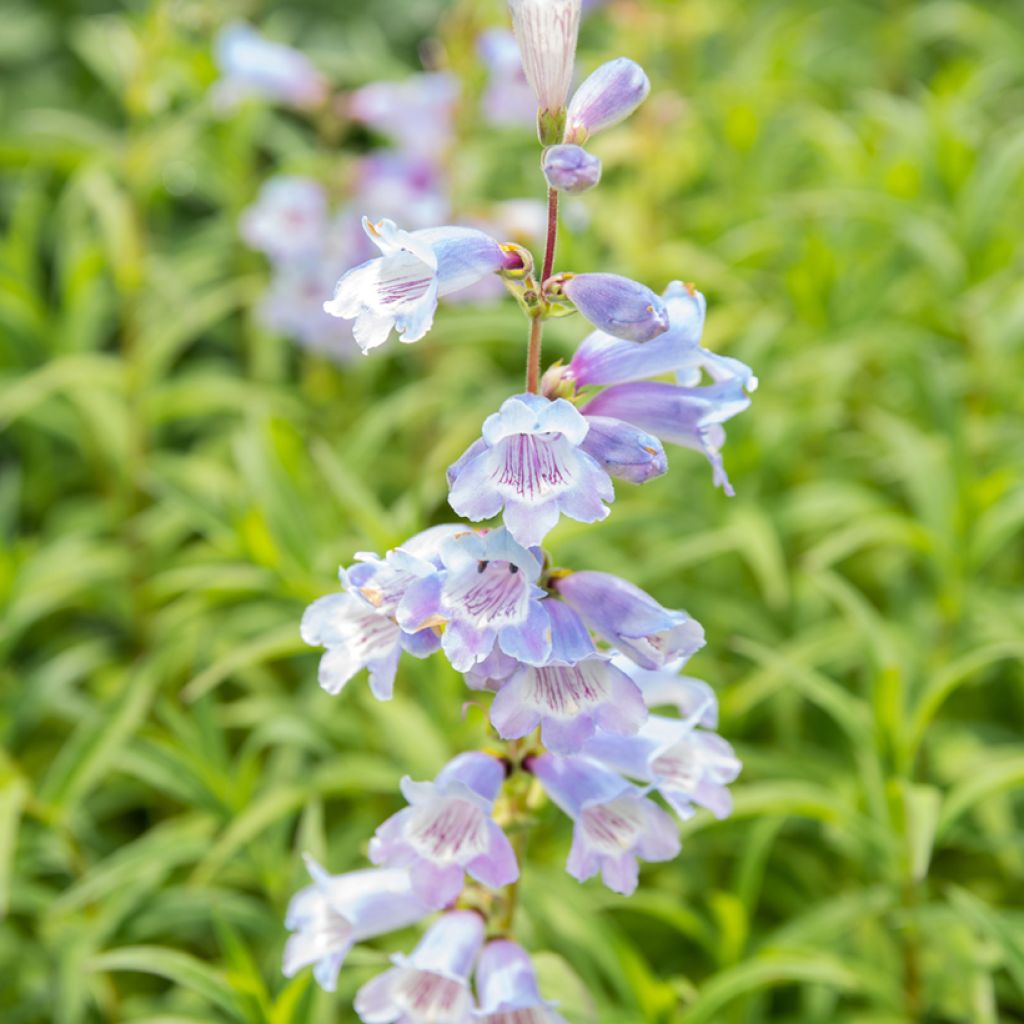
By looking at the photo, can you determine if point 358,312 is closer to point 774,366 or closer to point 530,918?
point 530,918

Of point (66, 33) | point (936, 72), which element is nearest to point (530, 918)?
point (66, 33)

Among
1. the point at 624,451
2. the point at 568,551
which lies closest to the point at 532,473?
the point at 624,451

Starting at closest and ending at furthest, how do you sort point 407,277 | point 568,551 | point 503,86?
point 407,277
point 568,551
point 503,86

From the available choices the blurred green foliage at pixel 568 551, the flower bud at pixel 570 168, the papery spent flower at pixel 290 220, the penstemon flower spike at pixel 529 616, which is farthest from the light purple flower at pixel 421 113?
the flower bud at pixel 570 168

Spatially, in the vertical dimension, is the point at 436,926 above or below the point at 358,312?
below

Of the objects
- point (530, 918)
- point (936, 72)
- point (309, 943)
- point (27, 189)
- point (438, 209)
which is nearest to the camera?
point (309, 943)

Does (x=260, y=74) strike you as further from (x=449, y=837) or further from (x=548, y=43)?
(x=449, y=837)

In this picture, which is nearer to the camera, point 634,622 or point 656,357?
point 634,622

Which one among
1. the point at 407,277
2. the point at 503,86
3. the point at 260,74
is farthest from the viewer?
the point at 503,86
